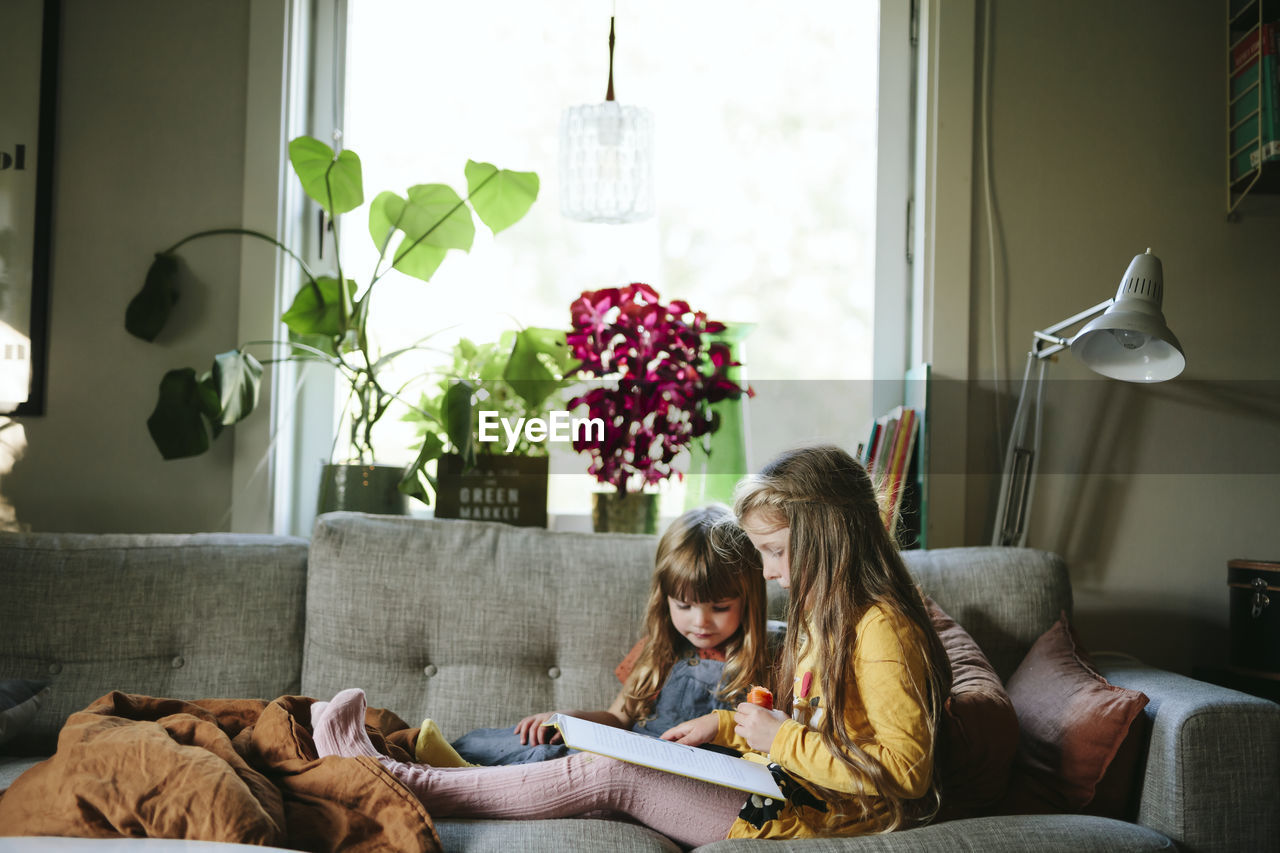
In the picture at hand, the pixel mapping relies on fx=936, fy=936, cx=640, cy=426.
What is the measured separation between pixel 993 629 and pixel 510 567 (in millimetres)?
907

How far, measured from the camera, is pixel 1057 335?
7.18 feet

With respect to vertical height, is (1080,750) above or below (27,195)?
below

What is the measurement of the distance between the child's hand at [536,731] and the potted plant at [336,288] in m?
0.61

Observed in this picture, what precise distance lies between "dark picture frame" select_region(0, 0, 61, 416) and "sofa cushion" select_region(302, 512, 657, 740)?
3.28ft

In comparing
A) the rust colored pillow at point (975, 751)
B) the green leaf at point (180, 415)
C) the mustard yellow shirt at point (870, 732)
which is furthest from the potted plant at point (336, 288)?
the rust colored pillow at point (975, 751)

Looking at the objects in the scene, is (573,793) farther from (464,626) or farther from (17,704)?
(17,704)

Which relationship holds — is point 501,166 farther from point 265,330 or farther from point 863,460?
point 863,460

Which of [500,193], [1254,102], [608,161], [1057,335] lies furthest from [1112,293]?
[500,193]

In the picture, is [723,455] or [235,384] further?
[723,455]

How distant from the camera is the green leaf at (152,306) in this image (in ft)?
7.13

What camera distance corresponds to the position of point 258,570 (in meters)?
1.78

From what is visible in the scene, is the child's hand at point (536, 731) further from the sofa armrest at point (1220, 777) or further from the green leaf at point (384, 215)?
the green leaf at point (384, 215)

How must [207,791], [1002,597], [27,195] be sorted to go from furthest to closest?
[27,195] < [1002,597] < [207,791]

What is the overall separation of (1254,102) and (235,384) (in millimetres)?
2280
